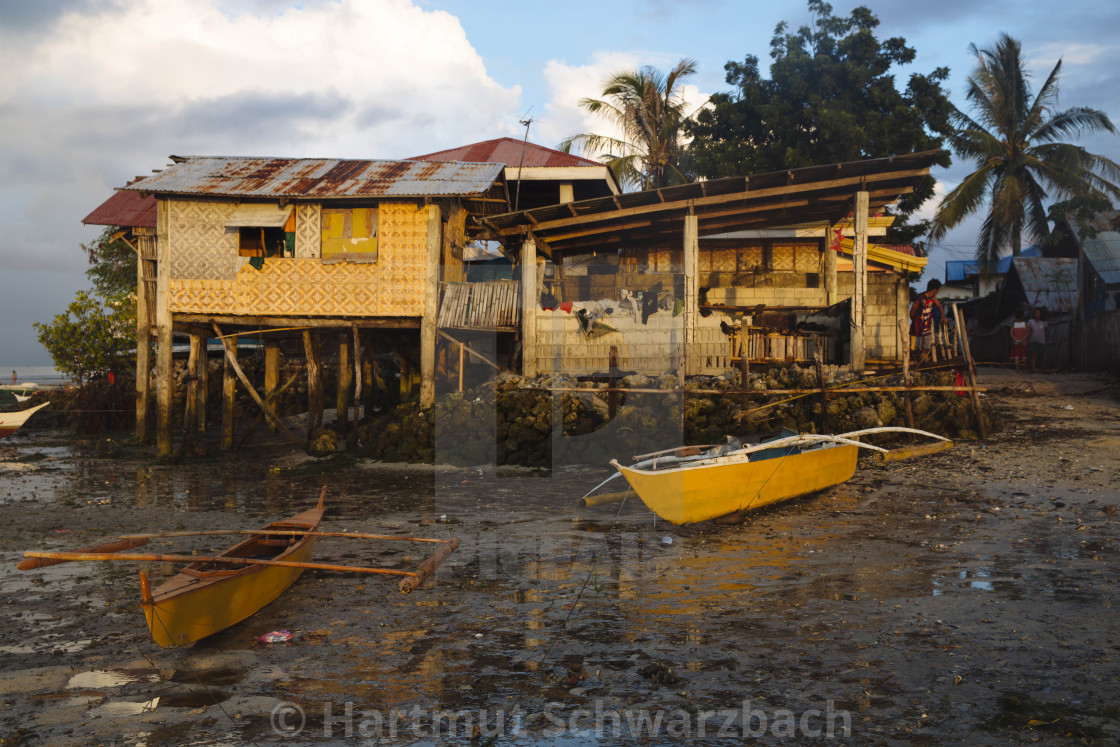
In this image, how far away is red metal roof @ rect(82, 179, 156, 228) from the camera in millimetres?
20938

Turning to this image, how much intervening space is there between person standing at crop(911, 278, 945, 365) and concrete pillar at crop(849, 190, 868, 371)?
1155 millimetres

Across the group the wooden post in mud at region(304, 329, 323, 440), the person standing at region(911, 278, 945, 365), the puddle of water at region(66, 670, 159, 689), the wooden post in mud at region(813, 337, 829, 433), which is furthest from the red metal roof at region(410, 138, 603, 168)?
the puddle of water at region(66, 670, 159, 689)

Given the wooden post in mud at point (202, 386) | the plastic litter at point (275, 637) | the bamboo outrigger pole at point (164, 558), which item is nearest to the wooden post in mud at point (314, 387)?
the wooden post in mud at point (202, 386)

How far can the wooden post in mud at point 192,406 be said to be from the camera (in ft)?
63.2

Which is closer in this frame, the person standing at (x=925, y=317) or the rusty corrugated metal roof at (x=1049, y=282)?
the person standing at (x=925, y=317)

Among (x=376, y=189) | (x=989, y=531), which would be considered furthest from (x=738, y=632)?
(x=376, y=189)

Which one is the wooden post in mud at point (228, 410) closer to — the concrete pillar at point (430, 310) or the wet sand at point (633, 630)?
the concrete pillar at point (430, 310)

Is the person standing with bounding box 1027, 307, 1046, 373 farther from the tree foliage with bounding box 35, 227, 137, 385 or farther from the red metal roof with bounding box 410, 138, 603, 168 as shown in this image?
the tree foliage with bounding box 35, 227, 137, 385

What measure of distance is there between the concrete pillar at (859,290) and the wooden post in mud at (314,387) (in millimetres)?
12305

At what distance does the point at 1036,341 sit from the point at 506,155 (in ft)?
54.4

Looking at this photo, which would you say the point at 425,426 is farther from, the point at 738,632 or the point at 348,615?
the point at 738,632

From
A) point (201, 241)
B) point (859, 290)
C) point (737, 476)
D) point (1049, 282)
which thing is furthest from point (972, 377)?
point (201, 241)

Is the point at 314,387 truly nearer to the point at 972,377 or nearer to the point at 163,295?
the point at 163,295

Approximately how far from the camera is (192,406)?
19500 millimetres
